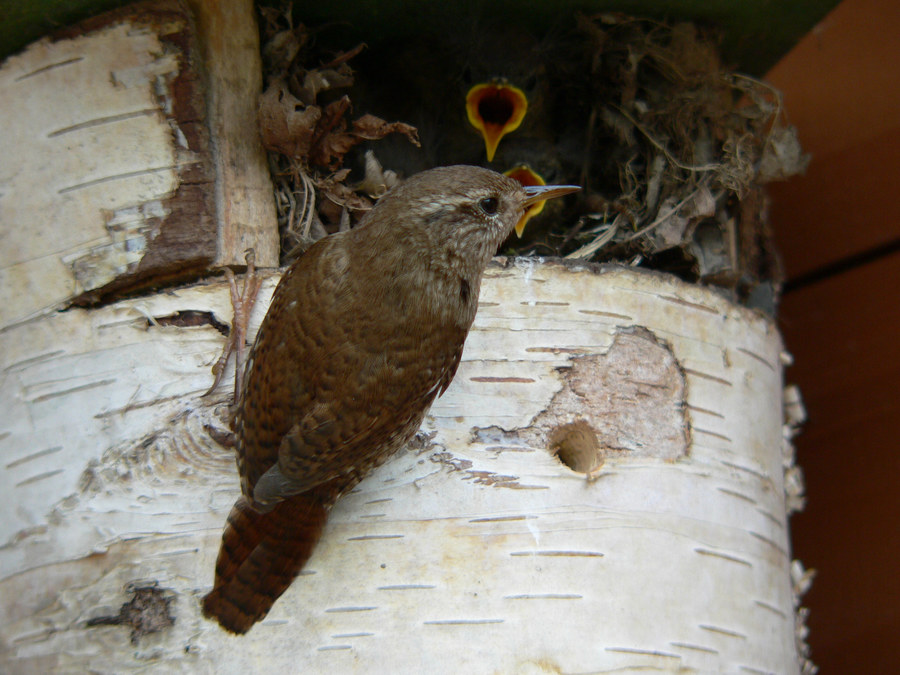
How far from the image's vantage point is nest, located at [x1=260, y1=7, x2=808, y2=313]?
7.27 feet

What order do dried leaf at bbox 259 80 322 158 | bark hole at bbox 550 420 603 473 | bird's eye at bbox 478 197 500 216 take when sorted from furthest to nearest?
dried leaf at bbox 259 80 322 158, bird's eye at bbox 478 197 500 216, bark hole at bbox 550 420 603 473

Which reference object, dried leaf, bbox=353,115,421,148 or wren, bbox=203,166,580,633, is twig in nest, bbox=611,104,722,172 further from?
wren, bbox=203,166,580,633

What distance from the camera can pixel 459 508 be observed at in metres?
1.66

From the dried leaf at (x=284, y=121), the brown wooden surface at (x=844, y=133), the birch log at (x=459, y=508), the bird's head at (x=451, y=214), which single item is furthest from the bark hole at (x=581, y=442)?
the brown wooden surface at (x=844, y=133)

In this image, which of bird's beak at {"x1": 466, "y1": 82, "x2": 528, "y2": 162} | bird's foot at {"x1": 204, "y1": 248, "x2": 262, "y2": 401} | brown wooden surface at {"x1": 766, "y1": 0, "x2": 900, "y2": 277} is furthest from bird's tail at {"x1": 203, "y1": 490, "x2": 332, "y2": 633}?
brown wooden surface at {"x1": 766, "y1": 0, "x2": 900, "y2": 277}

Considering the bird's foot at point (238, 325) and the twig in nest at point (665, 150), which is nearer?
the bird's foot at point (238, 325)

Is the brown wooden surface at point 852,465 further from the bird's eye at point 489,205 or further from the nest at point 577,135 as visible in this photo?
the bird's eye at point 489,205

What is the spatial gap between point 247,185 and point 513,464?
1.00 meters

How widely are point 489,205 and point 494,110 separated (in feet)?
3.30

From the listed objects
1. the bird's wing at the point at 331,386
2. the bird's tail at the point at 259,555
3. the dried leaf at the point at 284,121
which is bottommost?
the bird's tail at the point at 259,555

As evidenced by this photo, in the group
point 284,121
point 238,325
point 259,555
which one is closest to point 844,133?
point 284,121

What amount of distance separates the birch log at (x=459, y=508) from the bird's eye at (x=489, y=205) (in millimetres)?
171

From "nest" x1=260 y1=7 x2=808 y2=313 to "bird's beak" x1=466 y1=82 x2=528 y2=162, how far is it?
2 centimetres

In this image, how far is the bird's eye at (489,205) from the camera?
75.7 inches
